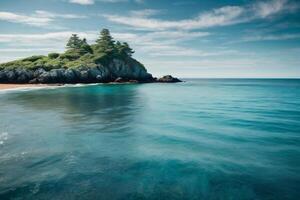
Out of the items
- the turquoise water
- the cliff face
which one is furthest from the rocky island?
the turquoise water

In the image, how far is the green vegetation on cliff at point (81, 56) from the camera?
93500 millimetres

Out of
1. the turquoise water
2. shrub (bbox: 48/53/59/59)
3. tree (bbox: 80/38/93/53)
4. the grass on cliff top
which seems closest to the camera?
the turquoise water

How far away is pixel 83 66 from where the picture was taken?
3723 inches

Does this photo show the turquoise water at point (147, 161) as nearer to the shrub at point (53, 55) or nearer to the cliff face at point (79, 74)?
the cliff face at point (79, 74)

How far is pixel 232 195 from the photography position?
8.82 metres

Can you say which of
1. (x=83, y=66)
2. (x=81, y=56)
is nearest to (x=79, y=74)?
(x=83, y=66)

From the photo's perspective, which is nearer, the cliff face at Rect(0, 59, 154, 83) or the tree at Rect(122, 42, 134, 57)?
the cliff face at Rect(0, 59, 154, 83)

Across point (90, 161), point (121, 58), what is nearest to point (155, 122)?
point (90, 161)

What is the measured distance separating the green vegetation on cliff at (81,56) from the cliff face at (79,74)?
231 centimetres

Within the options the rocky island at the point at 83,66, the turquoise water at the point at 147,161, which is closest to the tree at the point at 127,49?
the rocky island at the point at 83,66

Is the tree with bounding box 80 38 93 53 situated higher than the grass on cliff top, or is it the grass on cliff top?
the tree with bounding box 80 38 93 53

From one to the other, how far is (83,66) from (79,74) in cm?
389

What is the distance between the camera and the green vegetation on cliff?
93.5 meters

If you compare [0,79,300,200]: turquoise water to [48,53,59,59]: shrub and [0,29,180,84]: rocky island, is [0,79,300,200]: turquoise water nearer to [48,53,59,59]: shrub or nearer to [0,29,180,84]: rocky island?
[0,29,180,84]: rocky island
